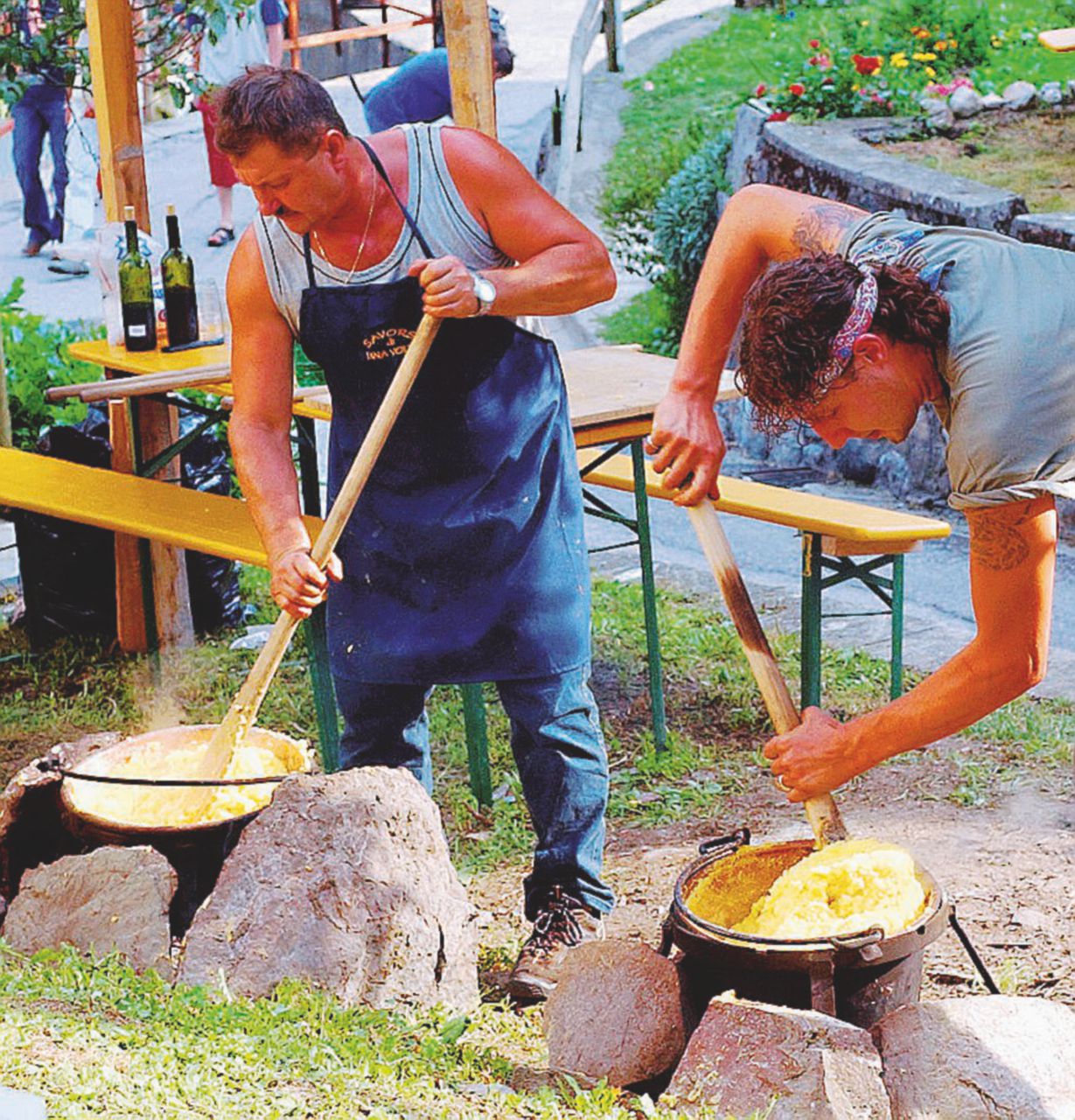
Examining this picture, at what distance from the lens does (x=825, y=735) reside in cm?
294

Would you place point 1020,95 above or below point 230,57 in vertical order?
below

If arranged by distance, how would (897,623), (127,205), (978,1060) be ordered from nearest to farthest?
(978,1060) < (897,623) < (127,205)

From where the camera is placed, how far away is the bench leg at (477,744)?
4.77m

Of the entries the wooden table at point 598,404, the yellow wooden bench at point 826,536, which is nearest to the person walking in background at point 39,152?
the wooden table at point 598,404

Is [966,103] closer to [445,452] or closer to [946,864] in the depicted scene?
[946,864]

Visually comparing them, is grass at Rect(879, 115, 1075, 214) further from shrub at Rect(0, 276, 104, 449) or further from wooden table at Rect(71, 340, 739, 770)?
shrub at Rect(0, 276, 104, 449)

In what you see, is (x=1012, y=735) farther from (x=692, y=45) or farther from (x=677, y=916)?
(x=692, y=45)

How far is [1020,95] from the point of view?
1034cm

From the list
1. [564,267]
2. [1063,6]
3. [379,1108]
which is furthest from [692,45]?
[379,1108]

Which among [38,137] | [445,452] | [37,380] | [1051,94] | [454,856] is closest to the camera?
[445,452]

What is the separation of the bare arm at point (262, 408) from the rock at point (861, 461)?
5.23m

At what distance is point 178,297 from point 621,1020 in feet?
11.9

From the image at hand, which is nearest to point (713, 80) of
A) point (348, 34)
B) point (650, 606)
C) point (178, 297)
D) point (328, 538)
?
point (348, 34)

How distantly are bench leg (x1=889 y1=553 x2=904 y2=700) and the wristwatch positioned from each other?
2.08 m
